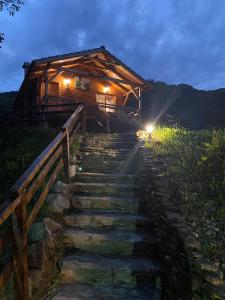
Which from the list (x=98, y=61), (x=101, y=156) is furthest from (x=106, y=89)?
(x=101, y=156)

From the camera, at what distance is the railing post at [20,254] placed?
3885mm

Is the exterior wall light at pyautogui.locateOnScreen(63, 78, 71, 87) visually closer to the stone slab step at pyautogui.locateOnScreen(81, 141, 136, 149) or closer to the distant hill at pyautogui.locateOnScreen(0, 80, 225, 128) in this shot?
the stone slab step at pyautogui.locateOnScreen(81, 141, 136, 149)

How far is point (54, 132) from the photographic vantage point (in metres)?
12.6

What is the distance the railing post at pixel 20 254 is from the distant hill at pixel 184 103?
29974 mm

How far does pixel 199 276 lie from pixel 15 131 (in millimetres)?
11778

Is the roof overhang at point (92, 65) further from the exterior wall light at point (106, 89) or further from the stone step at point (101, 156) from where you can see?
the stone step at point (101, 156)

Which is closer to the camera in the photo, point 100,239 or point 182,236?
point 182,236

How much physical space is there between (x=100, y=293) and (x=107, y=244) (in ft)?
3.29

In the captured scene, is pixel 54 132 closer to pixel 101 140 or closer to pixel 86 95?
pixel 101 140

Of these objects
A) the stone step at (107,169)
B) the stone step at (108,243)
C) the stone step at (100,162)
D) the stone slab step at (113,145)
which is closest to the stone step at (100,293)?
the stone step at (108,243)

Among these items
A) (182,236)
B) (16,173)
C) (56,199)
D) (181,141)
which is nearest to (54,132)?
(16,173)

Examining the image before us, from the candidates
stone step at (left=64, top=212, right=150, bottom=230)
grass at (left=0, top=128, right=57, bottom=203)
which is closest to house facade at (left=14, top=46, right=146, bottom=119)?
grass at (left=0, top=128, right=57, bottom=203)

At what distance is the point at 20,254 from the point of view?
393 cm

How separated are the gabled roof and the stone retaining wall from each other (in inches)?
528
